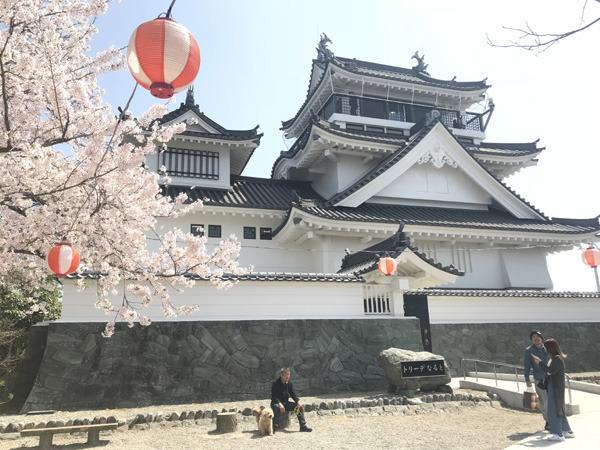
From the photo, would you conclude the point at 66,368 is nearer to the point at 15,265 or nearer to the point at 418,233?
the point at 15,265

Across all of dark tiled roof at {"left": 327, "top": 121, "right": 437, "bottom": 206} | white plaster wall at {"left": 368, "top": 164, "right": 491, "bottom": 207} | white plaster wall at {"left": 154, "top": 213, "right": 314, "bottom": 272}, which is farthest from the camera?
white plaster wall at {"left": 368, "top": 164, "right": 491, "bottom": 207}

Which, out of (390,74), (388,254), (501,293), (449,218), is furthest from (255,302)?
(390,74)

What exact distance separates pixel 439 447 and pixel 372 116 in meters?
19.0

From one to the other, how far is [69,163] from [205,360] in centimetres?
554

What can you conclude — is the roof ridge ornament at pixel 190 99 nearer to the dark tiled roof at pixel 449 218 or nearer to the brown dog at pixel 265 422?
the dark tiled roof at pixel 449 218

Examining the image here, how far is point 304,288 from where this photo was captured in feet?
40.2

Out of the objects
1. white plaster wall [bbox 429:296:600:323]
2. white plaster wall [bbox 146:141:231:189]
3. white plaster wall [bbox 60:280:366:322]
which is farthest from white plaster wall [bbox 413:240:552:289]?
white plaster wall [bbox 146:141:231:189]

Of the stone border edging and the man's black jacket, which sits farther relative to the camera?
the man's black jacket

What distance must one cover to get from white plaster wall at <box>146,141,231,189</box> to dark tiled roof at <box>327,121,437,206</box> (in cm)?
456

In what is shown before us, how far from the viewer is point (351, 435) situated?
8.27 m

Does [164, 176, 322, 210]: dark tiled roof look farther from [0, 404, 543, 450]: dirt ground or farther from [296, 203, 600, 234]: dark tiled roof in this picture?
[0, 404, 543, 450]: dirt ground

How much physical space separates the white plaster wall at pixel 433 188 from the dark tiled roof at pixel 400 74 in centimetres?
595

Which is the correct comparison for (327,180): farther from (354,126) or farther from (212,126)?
(212,126)

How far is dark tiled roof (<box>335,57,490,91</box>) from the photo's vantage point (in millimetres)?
24219
